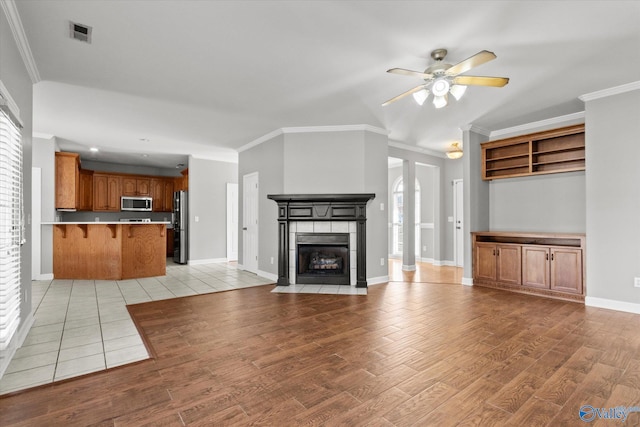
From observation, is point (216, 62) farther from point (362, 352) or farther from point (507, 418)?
point (507, 418)

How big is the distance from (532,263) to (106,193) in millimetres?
9474

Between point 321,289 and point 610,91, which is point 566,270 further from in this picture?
point 321,289

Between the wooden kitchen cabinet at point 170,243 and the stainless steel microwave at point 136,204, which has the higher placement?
the stainless steel microwave at point 136,204

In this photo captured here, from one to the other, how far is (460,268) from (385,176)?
10.3 ft

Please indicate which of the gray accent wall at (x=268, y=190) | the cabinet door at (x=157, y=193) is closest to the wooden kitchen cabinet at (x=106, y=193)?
the cabinet door at (x=157, y=193)

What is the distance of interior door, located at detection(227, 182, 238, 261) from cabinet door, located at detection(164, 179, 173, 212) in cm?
215

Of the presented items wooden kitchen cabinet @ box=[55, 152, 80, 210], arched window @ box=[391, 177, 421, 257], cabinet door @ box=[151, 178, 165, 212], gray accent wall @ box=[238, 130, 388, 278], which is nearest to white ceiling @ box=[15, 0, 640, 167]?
gray accent wall @ box=[238, 130, 388, 278]

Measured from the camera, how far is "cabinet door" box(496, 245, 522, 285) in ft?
15.7

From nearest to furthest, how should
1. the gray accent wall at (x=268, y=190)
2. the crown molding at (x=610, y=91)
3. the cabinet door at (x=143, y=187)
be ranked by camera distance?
the crown molding at (x=610, y=91), the gray accent wall at (x=268, y=190), the cabinet door at (x=143, y=187)

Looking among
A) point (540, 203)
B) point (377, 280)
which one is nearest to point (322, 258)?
point (377, 280)

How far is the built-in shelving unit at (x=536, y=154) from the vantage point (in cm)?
465

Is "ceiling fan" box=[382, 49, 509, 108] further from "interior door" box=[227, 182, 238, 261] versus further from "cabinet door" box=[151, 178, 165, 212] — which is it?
"cabinet door" box=[151, 178, 165, 212]

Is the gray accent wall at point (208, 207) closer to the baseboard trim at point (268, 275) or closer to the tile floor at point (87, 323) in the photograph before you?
the tile floor at point (87, 323)

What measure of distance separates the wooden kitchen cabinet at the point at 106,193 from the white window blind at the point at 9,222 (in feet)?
20.4
